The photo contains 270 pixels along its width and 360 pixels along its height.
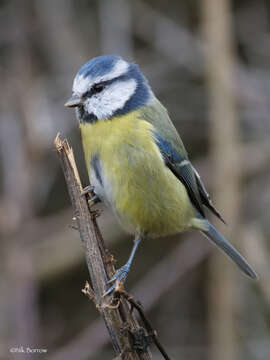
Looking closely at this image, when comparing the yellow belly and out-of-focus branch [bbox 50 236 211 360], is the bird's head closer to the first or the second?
the yellow belly

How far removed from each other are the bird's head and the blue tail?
905 millimetres

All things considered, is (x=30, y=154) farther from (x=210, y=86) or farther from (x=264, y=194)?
(x=264, y=194)

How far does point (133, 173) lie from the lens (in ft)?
8.78

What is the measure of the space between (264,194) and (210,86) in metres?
0.98

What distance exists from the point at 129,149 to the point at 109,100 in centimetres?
30

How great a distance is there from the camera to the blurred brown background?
4188 millimetres

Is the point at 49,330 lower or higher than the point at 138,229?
lower

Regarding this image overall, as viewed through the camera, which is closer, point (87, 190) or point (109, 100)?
point (87, 190)

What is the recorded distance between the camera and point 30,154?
4230 millimetres

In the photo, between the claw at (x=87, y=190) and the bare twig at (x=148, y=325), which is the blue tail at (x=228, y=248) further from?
the bare twig at (x=148, y=325)

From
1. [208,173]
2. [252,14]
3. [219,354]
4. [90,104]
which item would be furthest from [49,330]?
[252,14]

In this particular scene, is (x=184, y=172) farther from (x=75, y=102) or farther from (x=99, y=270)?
(x=99, y=270)

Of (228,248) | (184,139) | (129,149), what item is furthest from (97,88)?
(184,139)

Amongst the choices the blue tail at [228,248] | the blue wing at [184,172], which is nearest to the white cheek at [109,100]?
the blue wing at [184,172]
